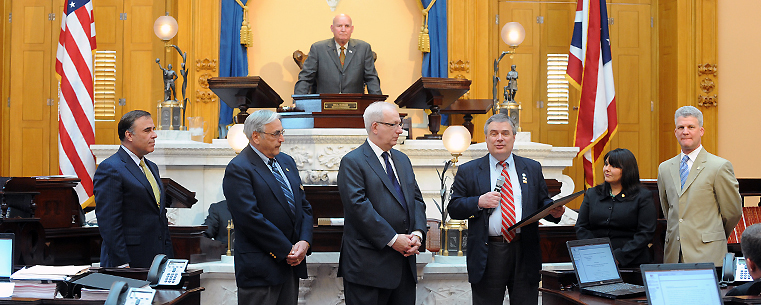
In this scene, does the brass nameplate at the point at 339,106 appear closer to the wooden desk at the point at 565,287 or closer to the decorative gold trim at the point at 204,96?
the wooden desk at the point at 565,287

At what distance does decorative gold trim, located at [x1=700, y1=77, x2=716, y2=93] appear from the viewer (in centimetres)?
928

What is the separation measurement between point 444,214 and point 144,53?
20.5ft

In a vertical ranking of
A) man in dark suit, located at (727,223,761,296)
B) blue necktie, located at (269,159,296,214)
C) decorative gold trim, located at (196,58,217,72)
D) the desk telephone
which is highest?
decorative gold trim, located at (196,58,217,72)

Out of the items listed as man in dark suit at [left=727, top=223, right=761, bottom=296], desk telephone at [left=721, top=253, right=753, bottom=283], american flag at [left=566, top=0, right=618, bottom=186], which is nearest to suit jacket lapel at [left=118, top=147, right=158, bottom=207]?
man in dark suit at [left=727, top=223, right=761, bottom=296]

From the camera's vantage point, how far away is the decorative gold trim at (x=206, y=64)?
8.93 meters

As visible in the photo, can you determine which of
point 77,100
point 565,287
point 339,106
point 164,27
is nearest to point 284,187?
point 565,287

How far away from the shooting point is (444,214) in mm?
4754

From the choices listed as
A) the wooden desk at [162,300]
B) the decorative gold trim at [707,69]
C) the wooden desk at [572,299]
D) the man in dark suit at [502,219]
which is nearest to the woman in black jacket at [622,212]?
the man in dark suit at [502,219]

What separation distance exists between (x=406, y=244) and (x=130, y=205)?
4.66 feet

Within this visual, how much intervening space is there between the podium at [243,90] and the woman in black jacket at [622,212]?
318 cm

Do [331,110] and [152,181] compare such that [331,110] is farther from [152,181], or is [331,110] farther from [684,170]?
[684,170]

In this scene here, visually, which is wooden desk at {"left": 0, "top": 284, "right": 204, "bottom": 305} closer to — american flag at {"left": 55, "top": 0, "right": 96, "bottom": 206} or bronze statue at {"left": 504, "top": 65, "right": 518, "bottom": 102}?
bronze statue at {"left": 504, "top": 65, "right": 518, "bottom": 102}

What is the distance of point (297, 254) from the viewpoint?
3207mm

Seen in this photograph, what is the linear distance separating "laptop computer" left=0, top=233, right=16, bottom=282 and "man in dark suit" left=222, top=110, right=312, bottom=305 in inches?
36.1
